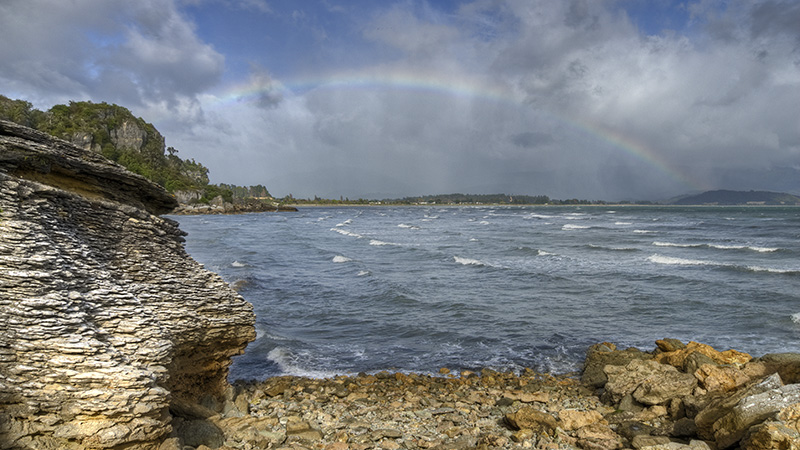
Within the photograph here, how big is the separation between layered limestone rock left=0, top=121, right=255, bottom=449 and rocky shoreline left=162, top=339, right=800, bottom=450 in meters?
1.20

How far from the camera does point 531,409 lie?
32.2 feet

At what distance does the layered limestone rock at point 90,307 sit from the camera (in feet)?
20.4

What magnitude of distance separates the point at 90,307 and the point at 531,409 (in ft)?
28.6

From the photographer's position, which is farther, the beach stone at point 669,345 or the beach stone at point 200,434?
the beach stone at point 669,345

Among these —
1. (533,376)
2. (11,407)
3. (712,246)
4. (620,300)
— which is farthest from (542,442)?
(712,246)

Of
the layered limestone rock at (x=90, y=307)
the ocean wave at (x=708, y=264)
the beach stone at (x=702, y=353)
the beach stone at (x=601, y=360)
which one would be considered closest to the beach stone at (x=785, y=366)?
the beach stone at (x=702, y=353)

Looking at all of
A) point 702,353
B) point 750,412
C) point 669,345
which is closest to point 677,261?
point 669,345

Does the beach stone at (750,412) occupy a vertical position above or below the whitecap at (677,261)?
above

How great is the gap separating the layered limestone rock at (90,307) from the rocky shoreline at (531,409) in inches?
47.1

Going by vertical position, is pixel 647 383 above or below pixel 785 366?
below

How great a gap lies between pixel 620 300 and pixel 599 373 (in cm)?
1082

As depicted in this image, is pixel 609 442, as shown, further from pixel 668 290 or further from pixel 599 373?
pixel 668 290

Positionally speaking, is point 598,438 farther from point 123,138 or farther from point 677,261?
point 123,138

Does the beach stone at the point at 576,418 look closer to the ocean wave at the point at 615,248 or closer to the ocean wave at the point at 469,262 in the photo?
the ocean wave at the point at 469,262
